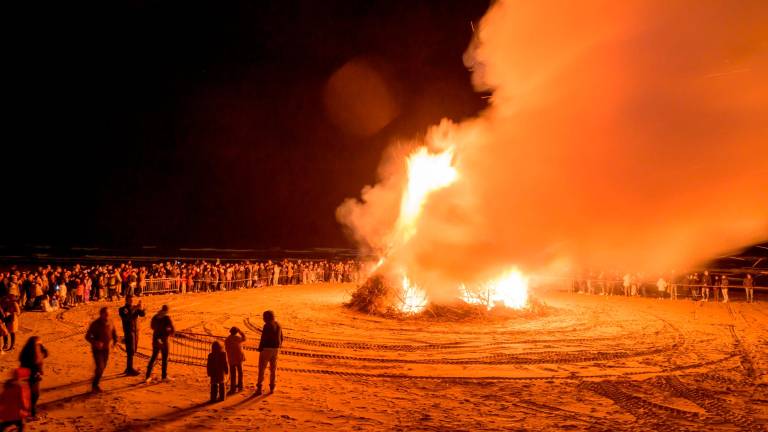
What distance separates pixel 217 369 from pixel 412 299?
12750 mm

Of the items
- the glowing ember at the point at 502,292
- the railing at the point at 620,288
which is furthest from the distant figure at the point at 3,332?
the railing at the point at 620,288

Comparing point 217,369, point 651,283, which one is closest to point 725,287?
point 651,283

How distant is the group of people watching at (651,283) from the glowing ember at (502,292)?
10.6 m

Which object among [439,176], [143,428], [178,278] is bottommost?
[143,428]

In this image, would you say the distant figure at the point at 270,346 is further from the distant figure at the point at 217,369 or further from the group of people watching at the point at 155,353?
the distant figure at the point at 217,369

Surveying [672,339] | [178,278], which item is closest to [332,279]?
[178,278]

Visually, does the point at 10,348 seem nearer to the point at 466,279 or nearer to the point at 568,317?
the point at 466,279

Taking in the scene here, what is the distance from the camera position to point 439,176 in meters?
23.8

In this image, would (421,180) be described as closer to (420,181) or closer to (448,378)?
(420,181)

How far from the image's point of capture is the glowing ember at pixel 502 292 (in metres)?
21.0

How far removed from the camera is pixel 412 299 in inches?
828

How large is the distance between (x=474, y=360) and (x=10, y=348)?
448 inches

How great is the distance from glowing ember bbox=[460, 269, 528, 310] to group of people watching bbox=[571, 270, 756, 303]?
10.6 metres

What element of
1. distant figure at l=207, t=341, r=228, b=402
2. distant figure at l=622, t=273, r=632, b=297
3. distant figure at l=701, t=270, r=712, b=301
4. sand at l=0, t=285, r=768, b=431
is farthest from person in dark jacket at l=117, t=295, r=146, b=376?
distant figure at l=622, t=273, r=632, b=297
